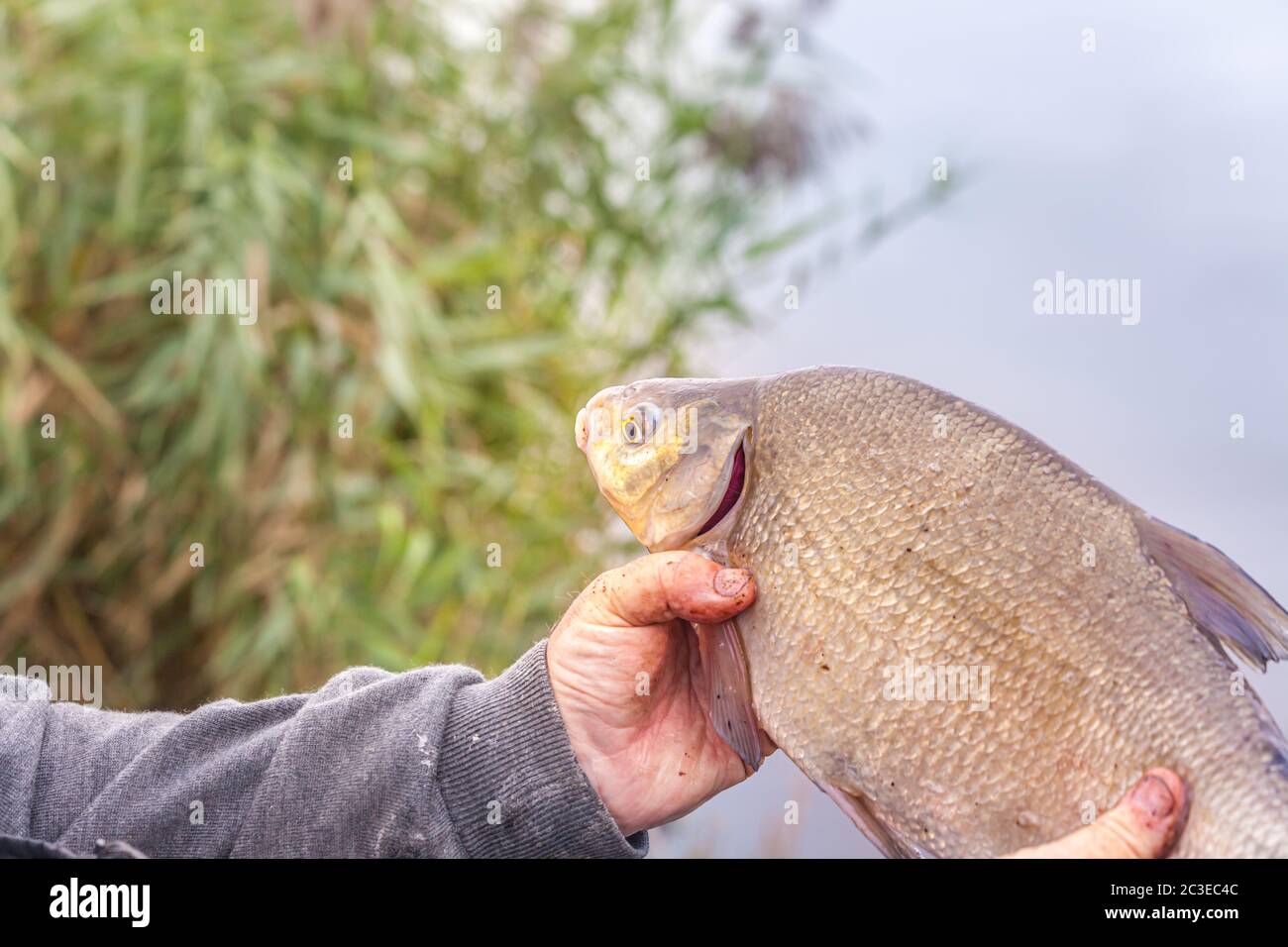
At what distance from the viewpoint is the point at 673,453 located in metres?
1.46

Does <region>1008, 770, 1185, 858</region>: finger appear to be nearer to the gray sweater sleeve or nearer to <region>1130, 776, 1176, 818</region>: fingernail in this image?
<region>1130, 776, 1176, 818</region>: fingernail

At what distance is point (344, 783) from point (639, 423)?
0.55m

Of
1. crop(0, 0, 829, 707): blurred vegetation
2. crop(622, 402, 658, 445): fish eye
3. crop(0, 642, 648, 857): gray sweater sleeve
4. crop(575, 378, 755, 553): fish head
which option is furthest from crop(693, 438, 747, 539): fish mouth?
crop(0, 0, 829, 707): blurred vegetation

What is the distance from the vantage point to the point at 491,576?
11.6 ft

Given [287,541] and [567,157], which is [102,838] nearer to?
[287,541]

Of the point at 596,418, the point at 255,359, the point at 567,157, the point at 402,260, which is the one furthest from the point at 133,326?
the point at 596,418

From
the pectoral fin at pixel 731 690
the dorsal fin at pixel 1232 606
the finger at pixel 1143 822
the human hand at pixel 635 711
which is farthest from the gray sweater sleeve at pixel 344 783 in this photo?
the dorsal fin at pixel 1232 606

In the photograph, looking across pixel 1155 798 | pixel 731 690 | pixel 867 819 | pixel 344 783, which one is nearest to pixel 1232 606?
pixel 1155 798

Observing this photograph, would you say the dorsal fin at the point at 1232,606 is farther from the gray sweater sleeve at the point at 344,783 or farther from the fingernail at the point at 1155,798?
the gray sweater sleeve at the point at 344,783

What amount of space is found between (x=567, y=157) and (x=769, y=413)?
286 cm

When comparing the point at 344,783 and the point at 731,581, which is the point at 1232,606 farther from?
the point at 344,783

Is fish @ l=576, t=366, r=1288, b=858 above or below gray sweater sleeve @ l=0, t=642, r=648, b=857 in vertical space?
above

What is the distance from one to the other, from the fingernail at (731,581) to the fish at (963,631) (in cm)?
2

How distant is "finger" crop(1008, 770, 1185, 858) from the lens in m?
1.10
